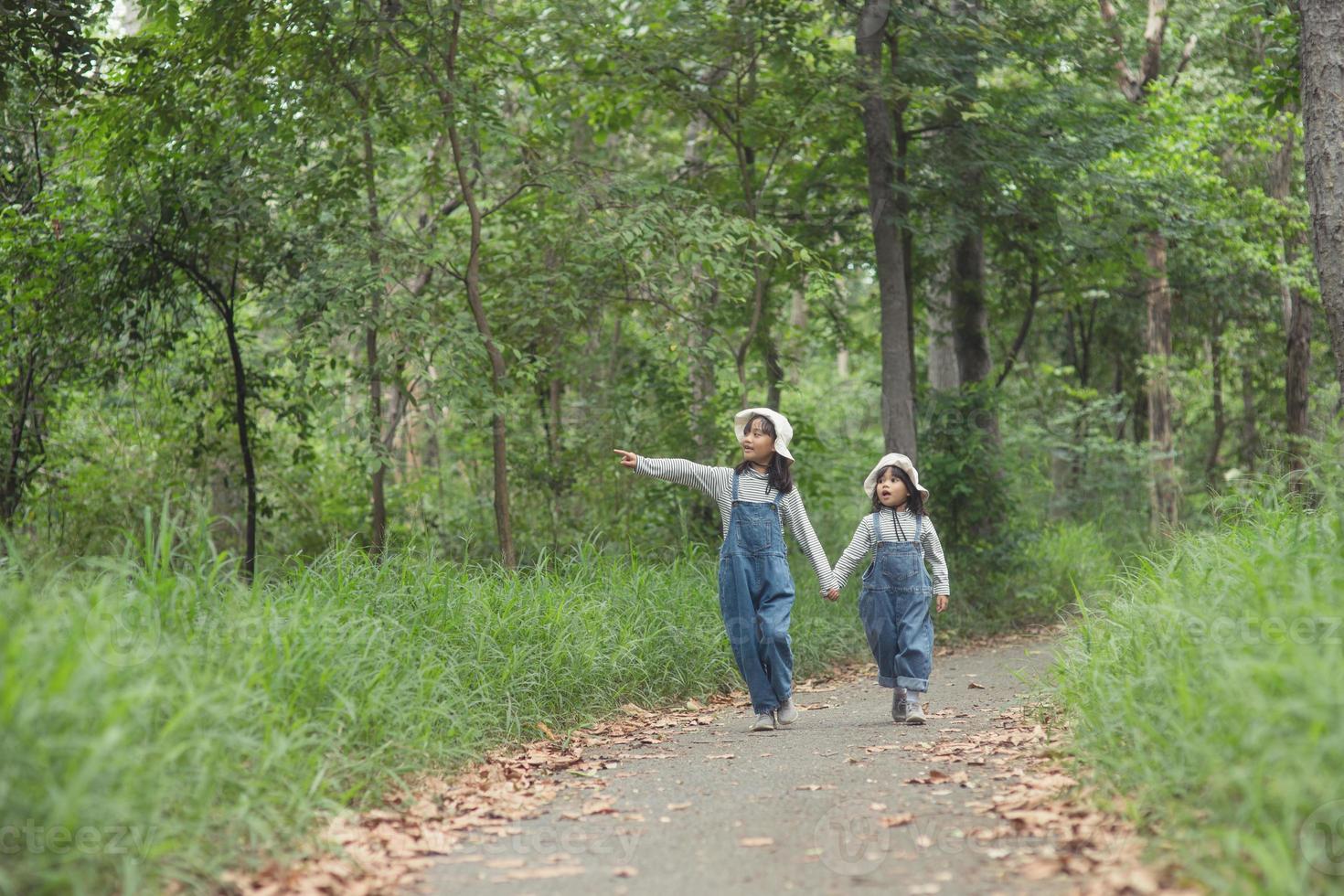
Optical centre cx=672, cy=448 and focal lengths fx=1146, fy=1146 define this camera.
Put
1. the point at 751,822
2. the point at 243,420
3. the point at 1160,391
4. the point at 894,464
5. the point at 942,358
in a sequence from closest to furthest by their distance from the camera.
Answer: the point at 751,822 → the point at 894,464 → the point at 243,420 → the point at 942,358 → the point at 1160,391

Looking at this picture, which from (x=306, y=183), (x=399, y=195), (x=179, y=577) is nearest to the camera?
(x=179, y=577)

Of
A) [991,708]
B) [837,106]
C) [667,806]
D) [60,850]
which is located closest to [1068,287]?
[837,106]

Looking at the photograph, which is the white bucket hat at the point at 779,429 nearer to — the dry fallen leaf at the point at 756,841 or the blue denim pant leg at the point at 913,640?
the blue denim pant leg at the point at 913,640

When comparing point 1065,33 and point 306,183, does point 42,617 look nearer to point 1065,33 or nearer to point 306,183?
point 306,183

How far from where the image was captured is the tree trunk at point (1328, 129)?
22.0 feet

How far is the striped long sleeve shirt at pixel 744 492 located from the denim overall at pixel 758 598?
0.05 metres

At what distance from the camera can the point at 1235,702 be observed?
12.8ft

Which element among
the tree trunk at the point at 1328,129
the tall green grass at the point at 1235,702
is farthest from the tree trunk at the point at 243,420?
the tree trunk at the point at 1328,129

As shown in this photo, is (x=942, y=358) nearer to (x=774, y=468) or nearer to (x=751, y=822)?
(x=774, y=468)

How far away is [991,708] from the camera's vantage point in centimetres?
808

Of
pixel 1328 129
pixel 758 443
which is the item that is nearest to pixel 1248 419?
pixel 1328 129

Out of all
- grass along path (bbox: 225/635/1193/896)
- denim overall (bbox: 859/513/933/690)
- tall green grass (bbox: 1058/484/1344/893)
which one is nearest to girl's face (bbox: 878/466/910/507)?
denim overall (bbox: 859/513/933/690)

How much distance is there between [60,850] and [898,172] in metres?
11.4

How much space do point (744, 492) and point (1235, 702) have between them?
13.3 ft
